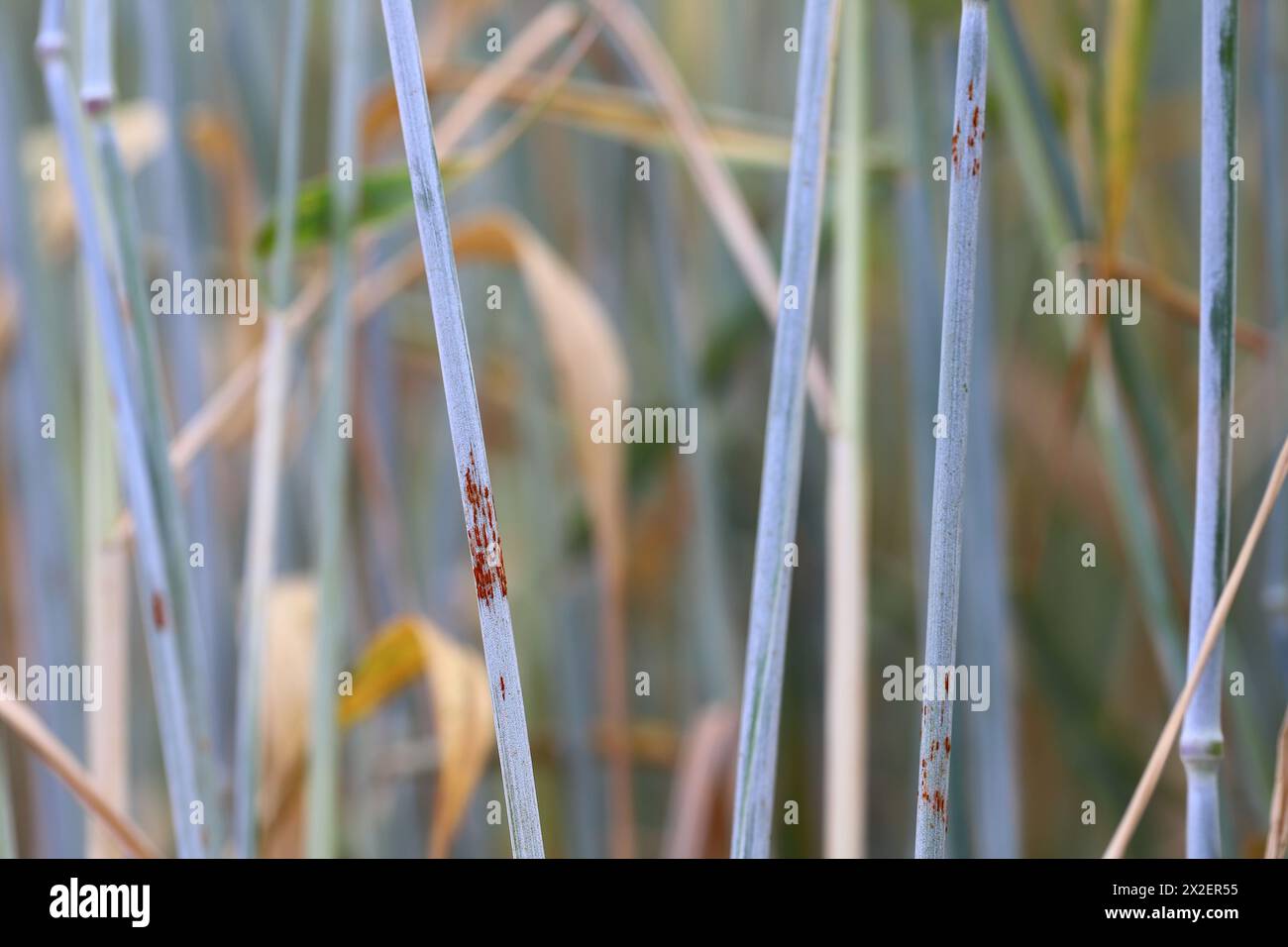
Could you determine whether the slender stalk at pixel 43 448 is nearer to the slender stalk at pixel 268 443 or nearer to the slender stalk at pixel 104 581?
the slender stalk at pixel 104 581

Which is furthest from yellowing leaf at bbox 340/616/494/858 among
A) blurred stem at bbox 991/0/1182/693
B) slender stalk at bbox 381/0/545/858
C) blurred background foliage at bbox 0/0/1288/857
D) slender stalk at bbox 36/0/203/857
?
blurred stem at bbox 991/0/1182/693

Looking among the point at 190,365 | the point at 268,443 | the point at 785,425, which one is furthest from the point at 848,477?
the point at 190,365

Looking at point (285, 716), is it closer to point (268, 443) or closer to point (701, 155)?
point (268, 443)

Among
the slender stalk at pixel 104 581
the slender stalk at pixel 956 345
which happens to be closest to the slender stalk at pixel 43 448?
the slender stalk at pixel 104 581

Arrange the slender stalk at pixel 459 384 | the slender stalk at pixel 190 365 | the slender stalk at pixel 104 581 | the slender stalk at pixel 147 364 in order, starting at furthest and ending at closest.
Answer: the slender stalk at pixel 190 365, the slender stalk at pixel 104 581, the slender stalk at pixel 147 364, the slender stalk at pixel 459 384

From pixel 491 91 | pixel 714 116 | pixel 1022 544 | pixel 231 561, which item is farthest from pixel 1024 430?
pixel 231 561
